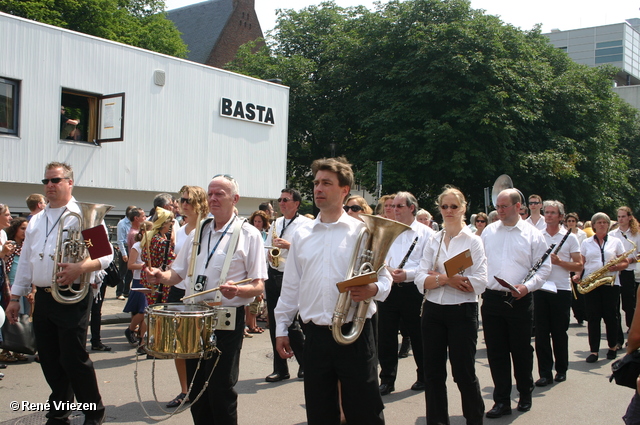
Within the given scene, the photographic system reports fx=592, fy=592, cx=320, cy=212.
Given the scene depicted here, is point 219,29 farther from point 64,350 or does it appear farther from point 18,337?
point 64,350

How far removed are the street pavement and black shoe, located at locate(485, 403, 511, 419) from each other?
0.06 m

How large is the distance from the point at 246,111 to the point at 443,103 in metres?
11.1

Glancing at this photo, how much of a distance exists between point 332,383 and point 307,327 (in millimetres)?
371

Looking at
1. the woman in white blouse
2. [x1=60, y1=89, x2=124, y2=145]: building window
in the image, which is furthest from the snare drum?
[x1=60, y1=89, x2=124, y2=145]: building window

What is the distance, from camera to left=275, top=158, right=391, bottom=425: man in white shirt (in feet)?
11.6

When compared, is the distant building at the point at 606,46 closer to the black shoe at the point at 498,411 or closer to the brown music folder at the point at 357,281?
the black shoe at the point at 498,411

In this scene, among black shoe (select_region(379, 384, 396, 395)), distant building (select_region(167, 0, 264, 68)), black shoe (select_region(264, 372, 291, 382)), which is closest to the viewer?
black shoe (select_region(379, 384, 396, 395))

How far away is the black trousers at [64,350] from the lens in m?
4.63

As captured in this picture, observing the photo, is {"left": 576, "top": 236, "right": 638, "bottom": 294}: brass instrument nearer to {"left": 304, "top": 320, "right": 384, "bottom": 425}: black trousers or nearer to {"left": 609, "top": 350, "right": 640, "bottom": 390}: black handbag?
{"left": 609, "top": 350, "right": 640, "bottom": 390}: black handbag

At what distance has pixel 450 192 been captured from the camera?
510cm

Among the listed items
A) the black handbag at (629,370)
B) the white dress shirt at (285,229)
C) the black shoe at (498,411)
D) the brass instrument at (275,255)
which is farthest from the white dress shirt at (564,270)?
the black handbag at (629,370)

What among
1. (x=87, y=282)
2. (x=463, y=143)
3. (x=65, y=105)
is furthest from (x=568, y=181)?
(x=87, y=282)

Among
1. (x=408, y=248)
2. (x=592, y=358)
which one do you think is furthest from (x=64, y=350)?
(x=592, y=358)

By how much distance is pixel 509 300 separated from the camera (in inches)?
218
